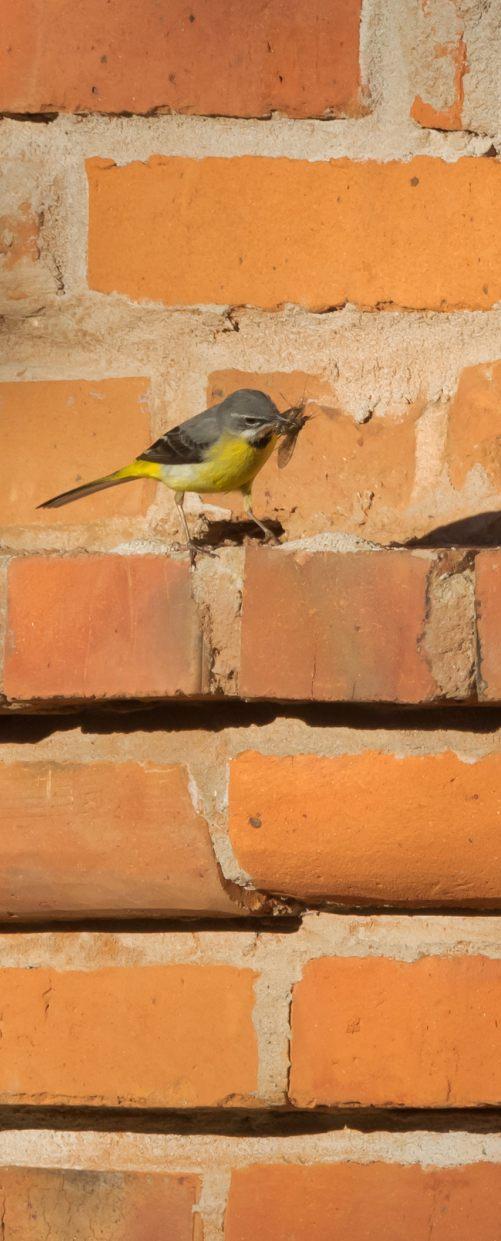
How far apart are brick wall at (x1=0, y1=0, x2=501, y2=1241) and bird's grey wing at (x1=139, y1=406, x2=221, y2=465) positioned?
0.07ft

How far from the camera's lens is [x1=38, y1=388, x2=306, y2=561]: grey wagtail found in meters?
1.48

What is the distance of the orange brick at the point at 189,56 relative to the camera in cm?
143

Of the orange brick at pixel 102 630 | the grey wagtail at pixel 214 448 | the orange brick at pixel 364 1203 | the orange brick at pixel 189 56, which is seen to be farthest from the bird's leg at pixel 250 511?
the orange brick at pixel 364 1203

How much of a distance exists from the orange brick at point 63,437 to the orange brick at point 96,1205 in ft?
2.21

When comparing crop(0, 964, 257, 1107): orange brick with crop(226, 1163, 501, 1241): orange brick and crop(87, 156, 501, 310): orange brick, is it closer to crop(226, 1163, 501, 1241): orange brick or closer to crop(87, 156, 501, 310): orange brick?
crop(226, 1163, 501, 1241): orange brick

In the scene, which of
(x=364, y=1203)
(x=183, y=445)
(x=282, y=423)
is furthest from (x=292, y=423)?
(x=364, y=1203)

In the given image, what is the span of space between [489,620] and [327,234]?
1.73 ft

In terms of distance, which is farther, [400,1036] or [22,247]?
[22,247]

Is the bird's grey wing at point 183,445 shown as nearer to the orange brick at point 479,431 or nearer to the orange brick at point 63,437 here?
the orange brick at point 63,437

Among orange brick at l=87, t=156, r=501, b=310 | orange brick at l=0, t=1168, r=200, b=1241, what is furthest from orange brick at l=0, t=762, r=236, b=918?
orange brick at l=87, t=156, r=501, b=310

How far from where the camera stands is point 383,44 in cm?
143

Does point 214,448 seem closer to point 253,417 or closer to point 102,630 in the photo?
point 253,417

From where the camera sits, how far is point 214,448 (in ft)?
5.04

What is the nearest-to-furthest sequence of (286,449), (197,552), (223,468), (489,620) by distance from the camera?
(489,620) < (197,552) < (286,449) < (223,468)
